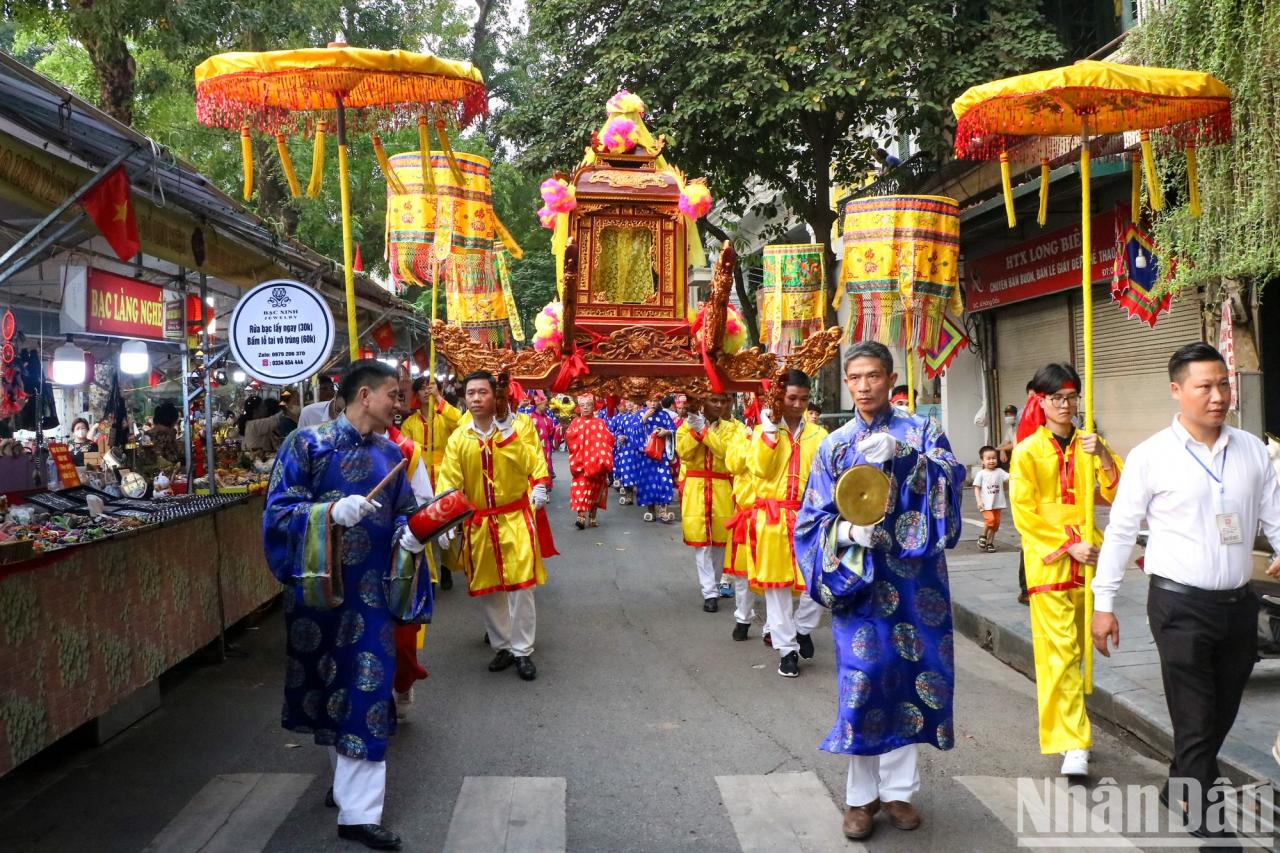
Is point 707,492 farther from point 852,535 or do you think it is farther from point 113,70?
point 113,70

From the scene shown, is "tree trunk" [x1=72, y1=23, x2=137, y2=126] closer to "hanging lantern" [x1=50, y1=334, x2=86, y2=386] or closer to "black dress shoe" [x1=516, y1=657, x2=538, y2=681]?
"hanging lantern" [x1=50, y1=334, x2=86, y2=386]

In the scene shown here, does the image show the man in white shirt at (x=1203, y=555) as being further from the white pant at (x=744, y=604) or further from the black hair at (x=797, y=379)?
the white pant at (x=744, y=604)

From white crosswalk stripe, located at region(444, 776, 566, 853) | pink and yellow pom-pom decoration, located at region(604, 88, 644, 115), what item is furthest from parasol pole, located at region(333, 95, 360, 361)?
pink and yellow pom-pom decoration, located at region(604, 88, 644, 115)

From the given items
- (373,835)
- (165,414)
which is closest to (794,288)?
(165,414)

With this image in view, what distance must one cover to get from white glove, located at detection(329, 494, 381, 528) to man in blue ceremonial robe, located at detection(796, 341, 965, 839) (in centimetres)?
183

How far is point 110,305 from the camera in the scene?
7.96 meters

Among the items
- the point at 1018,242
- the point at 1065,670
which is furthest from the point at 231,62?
the point at 1018,242

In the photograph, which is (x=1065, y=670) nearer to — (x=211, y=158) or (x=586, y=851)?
(x=586, y=851)

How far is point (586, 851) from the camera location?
159 inches

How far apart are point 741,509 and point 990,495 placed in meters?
4.72

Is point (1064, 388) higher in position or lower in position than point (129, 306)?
lower

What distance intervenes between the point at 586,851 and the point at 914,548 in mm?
1777

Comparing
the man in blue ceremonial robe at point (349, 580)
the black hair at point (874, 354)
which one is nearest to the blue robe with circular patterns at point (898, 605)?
the black hair at point (874, 354)

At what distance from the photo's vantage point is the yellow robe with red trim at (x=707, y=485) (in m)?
8.67
